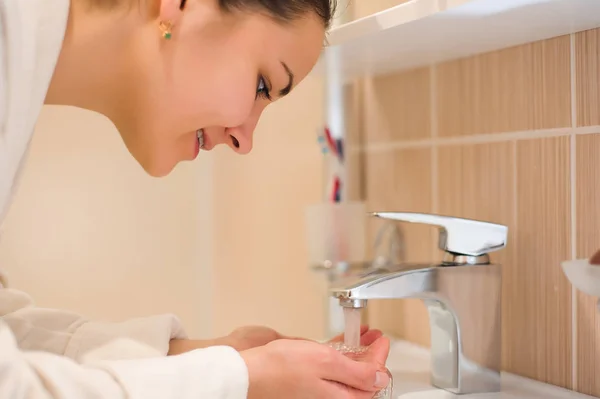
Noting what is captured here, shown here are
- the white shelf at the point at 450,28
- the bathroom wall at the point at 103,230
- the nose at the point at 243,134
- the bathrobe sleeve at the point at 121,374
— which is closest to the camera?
the bathrobe sleeve at the point at 121,374

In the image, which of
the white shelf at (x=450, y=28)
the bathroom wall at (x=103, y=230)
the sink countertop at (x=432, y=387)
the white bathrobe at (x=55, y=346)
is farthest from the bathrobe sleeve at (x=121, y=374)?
the bathroom wall at (x=103, y=230)

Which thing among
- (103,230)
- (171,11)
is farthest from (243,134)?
(103,230)

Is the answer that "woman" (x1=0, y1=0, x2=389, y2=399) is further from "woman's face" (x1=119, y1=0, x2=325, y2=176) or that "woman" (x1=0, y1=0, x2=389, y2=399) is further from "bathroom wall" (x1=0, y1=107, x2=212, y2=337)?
"bathroom wall" (x1=0, y1=107, x2=212, y2=337)

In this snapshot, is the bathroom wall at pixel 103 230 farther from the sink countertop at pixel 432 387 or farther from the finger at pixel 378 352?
the finger at pixel 378 352

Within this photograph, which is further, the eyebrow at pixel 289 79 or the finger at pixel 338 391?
the eyebrow at pixel 289 79

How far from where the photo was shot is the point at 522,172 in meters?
0.81

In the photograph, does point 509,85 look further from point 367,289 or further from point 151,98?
point 151,98

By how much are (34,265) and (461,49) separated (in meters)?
0.93

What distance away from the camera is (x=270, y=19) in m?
0.69

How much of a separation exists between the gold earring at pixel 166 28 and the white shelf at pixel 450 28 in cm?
21

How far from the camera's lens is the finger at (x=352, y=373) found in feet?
2.02

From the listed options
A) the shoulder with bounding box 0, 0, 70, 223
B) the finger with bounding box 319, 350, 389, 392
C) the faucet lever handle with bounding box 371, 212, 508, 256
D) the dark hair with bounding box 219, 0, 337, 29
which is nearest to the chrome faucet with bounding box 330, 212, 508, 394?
the faucet lever handle with bounding box 371, 212, 508, 256

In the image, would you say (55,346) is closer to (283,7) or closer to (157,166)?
(157,166)

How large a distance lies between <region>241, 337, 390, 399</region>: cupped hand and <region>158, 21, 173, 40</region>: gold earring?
301mm
